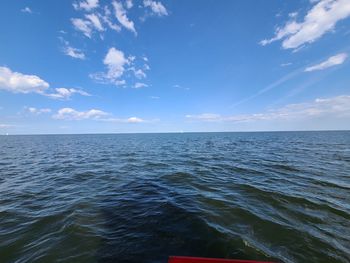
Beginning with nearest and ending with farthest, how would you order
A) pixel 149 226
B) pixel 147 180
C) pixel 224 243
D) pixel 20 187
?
1. pixel 224 243
2. pixel 149 226
3. pixel 20 187
4. pixel 147 180

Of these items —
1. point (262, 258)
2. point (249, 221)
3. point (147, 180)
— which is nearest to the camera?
point (262, 258)

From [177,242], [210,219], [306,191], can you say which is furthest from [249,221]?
[306,191]

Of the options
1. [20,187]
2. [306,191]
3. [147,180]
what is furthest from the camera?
[147,180]

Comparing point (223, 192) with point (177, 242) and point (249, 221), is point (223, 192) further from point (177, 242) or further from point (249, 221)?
point (177, 242)

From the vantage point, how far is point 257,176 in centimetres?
1307

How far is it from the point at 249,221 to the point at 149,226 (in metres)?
3.73

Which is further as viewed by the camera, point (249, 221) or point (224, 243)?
point (249, 221)

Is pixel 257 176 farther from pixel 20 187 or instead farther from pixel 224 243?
pixel 20 187

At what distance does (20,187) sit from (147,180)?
7888 mm

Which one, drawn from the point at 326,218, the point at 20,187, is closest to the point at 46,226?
the point at 20,187

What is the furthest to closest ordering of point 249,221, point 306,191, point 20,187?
point 20,187 < point 306,191 < point 249,221

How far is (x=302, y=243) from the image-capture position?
5.30 m

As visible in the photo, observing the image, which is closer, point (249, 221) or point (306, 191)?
point (249, 221)

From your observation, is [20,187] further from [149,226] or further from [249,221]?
[249,221]
